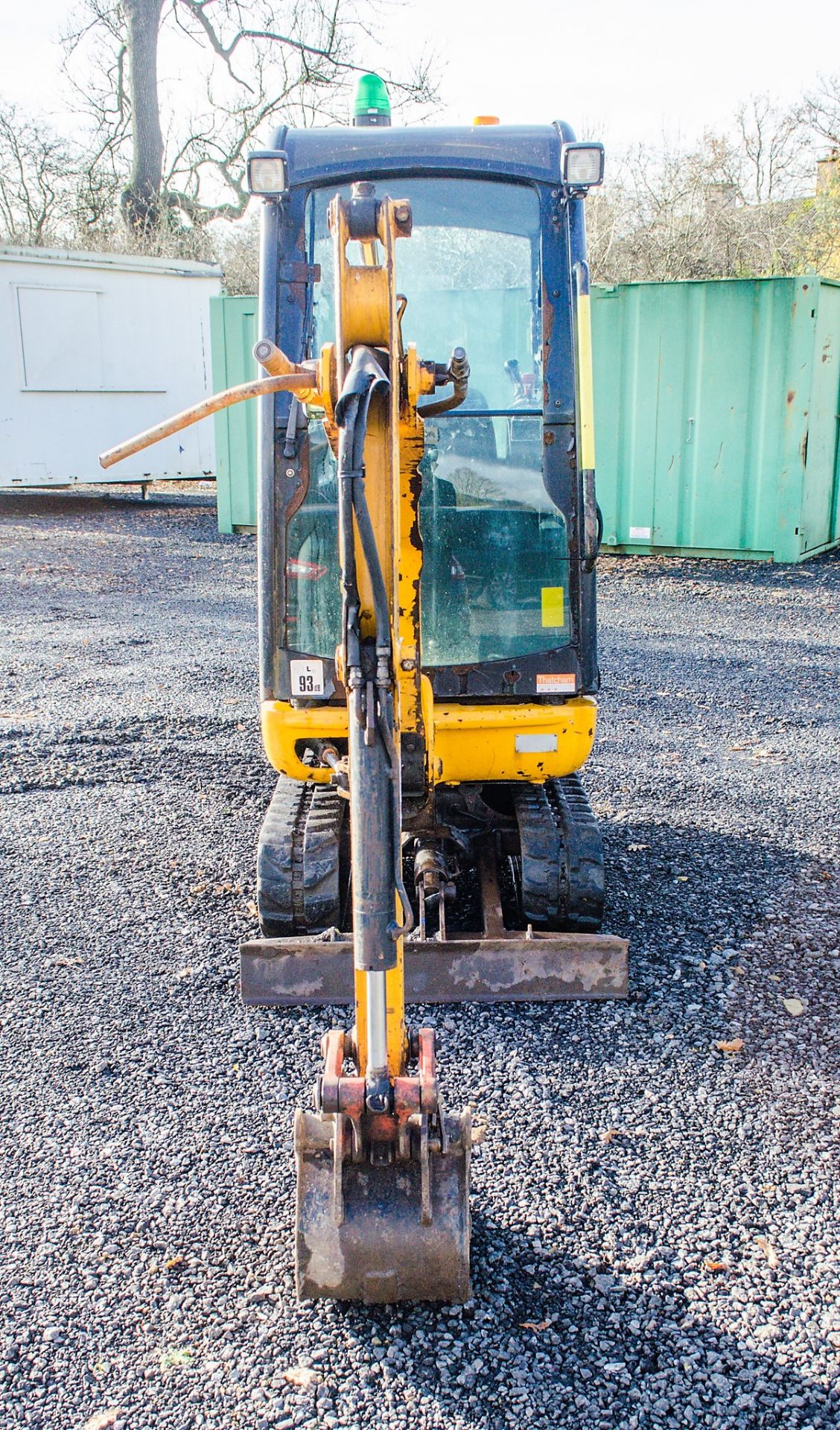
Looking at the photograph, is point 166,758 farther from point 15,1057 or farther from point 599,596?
point 599,596

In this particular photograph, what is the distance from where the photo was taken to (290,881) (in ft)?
13.4

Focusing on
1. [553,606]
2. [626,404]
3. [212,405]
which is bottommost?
[553,606]

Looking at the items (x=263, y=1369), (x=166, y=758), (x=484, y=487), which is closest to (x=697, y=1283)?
(x=263, y=1369)

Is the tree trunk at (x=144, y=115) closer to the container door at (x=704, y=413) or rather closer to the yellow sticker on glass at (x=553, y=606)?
the container door at (x=704, y=413)

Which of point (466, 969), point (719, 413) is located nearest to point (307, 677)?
point (466, 969)

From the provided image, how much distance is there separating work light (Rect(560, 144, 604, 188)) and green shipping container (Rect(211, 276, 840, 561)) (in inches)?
314

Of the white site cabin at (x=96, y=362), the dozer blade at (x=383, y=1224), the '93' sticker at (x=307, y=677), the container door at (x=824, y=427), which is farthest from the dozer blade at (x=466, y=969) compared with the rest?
the white site cabin at (x=96, y=362)

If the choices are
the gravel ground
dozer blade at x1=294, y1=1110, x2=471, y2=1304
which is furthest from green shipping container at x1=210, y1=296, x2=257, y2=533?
dozer blade at x1=294, y1=1110, x2=471, y2=1304

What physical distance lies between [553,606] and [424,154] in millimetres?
1522

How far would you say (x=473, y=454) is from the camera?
4043mm

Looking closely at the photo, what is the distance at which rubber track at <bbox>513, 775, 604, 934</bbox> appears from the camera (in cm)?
412

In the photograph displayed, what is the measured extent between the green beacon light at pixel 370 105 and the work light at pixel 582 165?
83cm

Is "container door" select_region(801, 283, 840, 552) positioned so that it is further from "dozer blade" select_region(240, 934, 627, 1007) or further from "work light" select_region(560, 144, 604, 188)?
"dozer blade" select_region(240, 934, 627, 1007)

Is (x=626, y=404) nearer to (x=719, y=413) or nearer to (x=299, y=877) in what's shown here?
(x=719, y=413)
